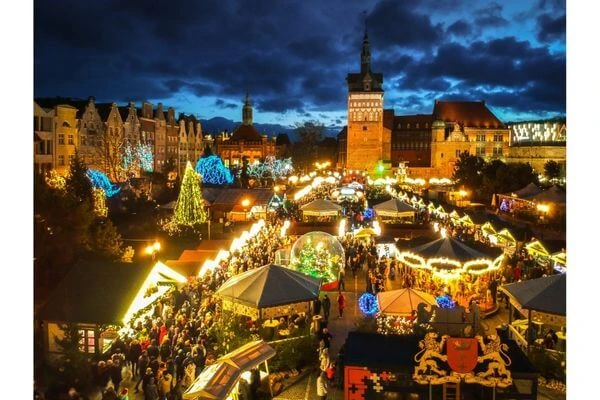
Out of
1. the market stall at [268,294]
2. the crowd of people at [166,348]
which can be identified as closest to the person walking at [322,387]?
the crowd of people at [166,348]

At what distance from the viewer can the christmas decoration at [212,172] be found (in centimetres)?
3356

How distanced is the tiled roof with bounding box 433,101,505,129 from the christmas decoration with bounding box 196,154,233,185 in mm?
36042

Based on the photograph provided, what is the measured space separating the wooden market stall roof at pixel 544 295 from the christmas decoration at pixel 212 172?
25853mm

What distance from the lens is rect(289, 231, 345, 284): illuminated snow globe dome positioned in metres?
13.8

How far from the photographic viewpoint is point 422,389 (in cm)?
604

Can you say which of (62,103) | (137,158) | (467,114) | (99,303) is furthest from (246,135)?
(99,303)

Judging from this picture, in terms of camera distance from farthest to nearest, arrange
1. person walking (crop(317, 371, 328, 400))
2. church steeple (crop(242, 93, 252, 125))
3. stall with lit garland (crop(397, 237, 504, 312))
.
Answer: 1. church steeple (crop(242, 93, 252, 125))
2. stall with lit garland (crop(397, 237, 504, 312))
3. person walking (crop(317, 371, 328, 400))

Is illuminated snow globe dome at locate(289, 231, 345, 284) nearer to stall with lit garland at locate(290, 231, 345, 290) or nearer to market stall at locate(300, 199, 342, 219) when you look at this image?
stall with lit garland at locate(290, 231, 345, 290)

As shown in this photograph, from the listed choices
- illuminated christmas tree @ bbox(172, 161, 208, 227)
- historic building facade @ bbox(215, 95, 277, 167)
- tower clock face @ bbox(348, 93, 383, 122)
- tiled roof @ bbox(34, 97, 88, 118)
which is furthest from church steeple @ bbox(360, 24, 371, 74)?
illuminated christmas tree @ bbox(172, 161, 208, 227)

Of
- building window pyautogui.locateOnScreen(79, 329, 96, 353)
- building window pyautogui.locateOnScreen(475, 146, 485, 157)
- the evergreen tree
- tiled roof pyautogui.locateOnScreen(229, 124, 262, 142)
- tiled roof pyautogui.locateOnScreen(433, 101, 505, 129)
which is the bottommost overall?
building window pyautogui.locateOnScreen(79, 329, 96, 353)

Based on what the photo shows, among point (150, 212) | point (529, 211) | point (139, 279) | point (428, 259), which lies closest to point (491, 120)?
point (529, 211)
